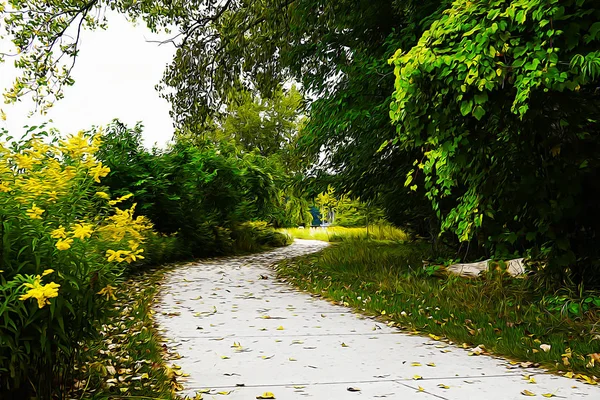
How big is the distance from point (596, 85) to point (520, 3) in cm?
246

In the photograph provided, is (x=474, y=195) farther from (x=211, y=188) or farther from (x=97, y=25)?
(x=97, y=25)

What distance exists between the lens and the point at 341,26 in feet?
29.0

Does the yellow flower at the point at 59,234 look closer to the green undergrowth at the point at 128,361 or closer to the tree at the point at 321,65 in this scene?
the green undergrowth at the point at 128,361

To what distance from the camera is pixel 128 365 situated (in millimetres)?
3721

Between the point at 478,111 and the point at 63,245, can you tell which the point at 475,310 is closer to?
the point at 478,111

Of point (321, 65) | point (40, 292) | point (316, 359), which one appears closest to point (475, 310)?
point (316, 359)

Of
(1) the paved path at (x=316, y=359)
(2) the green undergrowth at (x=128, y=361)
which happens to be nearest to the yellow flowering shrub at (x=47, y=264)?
(2) the green undergrowth at (x=128, y=361)

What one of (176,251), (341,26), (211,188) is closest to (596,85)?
(341,26)

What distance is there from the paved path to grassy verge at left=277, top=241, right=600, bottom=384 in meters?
0.26

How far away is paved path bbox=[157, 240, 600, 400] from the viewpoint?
337 cm

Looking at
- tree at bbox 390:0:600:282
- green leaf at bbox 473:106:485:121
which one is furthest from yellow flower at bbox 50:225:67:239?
green leaf at bbox 473:106:485:121

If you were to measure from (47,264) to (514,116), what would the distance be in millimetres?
4427

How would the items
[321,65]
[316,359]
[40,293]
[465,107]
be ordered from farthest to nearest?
[321,65] → [465,107] → [316,359] → [40,293]

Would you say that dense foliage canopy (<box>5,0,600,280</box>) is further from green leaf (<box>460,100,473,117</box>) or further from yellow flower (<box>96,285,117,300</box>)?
yellow flower (<box>96,285,117,300</box>)
